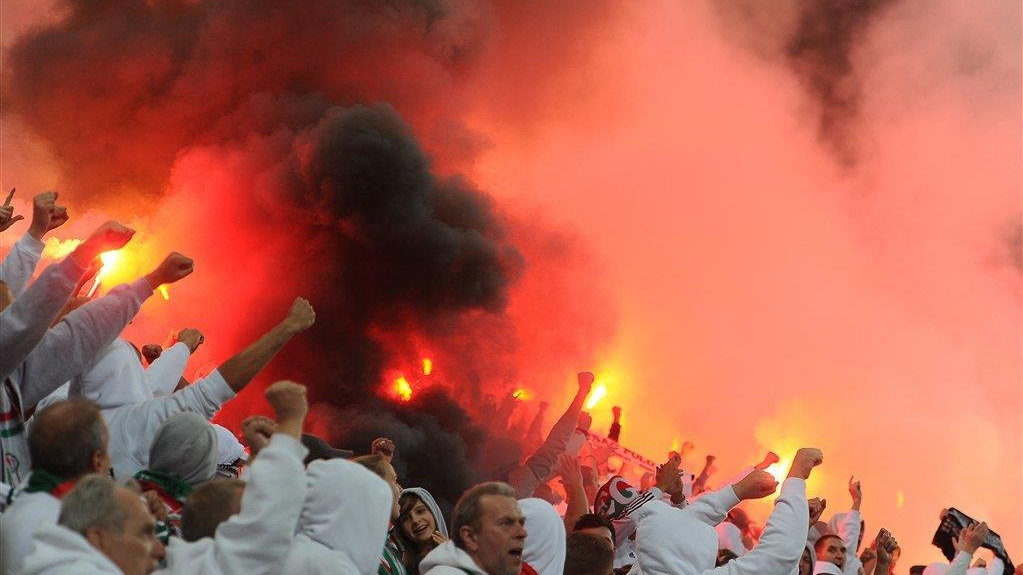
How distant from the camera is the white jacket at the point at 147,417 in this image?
4.77 meters

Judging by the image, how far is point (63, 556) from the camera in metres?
2.88

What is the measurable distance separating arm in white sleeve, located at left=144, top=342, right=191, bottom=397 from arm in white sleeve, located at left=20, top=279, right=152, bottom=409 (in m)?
1.42

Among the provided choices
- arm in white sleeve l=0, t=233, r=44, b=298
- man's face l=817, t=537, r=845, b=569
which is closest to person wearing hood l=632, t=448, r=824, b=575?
man's face l=817, t=537, r=845, b=569

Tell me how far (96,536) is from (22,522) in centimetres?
42

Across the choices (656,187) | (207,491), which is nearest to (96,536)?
(207,491)

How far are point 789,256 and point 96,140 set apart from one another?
1228cm

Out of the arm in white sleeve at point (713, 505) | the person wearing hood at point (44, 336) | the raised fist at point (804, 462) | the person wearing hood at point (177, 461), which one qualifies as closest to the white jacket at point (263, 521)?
the person wearing hood at point (177, 461)

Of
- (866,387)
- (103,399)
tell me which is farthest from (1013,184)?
(103,399)

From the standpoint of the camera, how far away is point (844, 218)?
2298cm

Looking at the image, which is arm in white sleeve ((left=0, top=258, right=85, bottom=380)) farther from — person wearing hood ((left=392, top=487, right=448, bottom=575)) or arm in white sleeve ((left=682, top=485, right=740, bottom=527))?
arm in white sleeve ((left=682, top=485, right=740, bottom=527))

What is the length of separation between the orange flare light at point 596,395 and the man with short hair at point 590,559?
575 inches

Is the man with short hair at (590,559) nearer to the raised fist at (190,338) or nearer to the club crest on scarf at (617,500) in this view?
the club crest on scarf at (617,500)

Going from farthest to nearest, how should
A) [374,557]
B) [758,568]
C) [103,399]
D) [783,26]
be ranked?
[783,26] < [758,568] < [103,399] < [374,557]

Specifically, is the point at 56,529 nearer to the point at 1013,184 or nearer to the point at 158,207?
the point at 158,207
